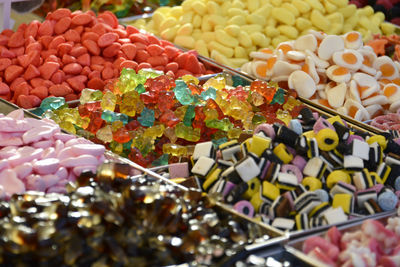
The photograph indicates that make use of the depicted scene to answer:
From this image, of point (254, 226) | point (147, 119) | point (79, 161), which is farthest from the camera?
point (147, 119)

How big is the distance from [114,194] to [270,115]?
40.2 inches

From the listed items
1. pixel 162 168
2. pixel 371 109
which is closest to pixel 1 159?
pixel 162 168

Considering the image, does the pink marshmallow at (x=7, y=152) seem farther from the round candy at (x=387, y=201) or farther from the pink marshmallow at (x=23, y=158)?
the round candy at (x=387, y=201)

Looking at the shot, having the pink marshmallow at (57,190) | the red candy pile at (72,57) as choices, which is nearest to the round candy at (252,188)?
the pink marshmallow at (57,190)

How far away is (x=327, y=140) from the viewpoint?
1779 millimetres

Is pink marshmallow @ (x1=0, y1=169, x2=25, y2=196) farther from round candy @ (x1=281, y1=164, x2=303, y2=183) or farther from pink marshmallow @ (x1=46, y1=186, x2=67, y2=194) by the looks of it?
round candy @ (x1=281, y1=164, x2=303, y2=183)

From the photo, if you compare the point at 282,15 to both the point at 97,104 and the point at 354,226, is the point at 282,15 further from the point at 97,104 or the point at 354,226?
the point at 354,226

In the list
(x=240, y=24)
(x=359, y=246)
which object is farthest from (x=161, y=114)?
(x=240, y=24)

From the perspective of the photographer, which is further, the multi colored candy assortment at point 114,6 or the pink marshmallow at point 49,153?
the multi colored candy assortment at point 114,6

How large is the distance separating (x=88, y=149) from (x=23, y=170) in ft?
0.65

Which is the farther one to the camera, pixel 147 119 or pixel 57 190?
pixel 147 119

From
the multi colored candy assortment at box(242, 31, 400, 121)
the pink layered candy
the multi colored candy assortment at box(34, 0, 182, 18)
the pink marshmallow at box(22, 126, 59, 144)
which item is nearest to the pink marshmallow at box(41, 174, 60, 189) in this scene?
the pink layered candy

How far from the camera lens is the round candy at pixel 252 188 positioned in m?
1.66

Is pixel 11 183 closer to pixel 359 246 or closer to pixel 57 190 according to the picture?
pixel 57 190
